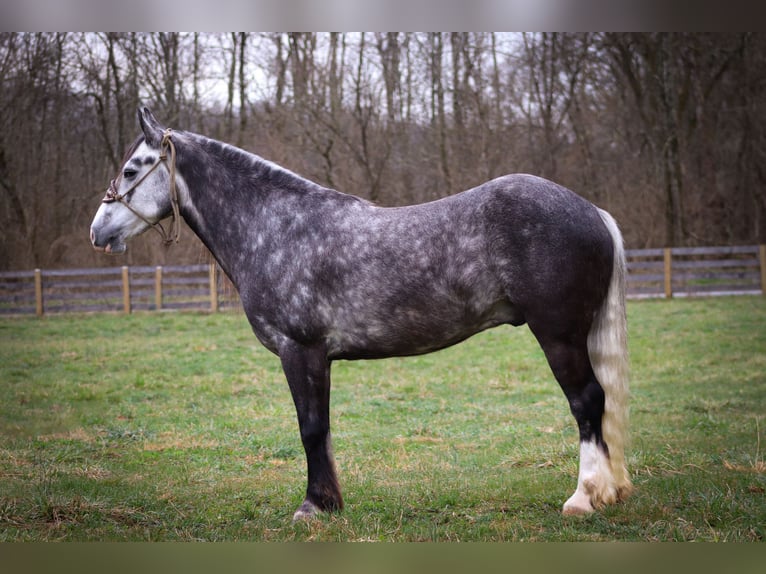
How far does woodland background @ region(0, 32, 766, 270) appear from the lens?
8.41m

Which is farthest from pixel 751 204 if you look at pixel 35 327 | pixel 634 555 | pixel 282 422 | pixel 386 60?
pixel 35 327

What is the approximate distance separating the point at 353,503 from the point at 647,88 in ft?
30.4

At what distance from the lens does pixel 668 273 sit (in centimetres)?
1085

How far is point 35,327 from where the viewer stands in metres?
9.16

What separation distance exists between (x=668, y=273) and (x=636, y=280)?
0.51 meters

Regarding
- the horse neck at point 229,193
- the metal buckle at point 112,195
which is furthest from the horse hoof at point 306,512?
the metal buckle at point 112,195

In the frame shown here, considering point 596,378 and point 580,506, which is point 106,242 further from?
point 580,506

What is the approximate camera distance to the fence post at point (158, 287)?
34.8 ft

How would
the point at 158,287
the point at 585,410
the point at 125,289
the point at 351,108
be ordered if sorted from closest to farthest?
the point at 585,410 < the point at 351,108 < the point at 125,289 < the point at 158,287

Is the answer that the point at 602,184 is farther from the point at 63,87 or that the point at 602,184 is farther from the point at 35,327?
the point at 35,327

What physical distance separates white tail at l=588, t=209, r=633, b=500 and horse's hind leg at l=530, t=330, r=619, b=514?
5cm

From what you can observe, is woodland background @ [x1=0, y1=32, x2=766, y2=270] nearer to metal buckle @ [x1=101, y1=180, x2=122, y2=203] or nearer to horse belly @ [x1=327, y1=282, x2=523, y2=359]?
metal buckle @ [x1=101, y1=180, x2=122, y2=203]

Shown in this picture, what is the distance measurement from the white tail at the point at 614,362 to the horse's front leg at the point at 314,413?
1256 millimetres

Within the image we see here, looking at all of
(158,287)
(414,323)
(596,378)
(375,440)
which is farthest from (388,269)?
(158,287)
